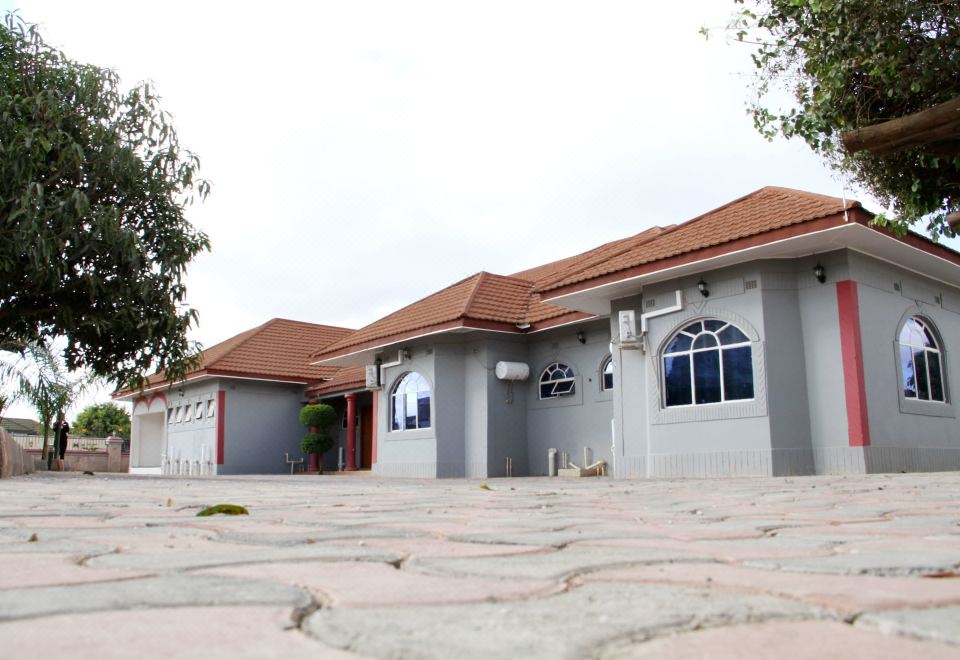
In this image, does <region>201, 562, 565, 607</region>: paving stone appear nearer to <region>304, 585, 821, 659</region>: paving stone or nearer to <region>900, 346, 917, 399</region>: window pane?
<region>304, 585, 821, 659</region>: paving stone

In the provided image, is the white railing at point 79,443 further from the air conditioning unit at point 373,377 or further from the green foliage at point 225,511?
the green foliage at point 225,511

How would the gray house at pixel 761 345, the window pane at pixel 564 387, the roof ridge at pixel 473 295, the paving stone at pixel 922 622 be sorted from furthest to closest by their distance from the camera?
the window pane at pixel 564 387, the roof ridge at pixel 473 295, the gray house at pixel 761 345, the paving stone at pixel 922 622

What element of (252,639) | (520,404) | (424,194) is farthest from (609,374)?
(252,639)

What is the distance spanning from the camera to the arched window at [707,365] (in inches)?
475

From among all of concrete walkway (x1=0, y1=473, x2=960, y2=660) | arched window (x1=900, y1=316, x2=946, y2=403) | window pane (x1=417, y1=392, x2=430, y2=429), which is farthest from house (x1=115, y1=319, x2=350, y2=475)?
concrete walkway (x1=0, y1=473, x2=960, y2=660)

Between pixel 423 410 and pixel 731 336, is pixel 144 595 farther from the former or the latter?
pixel 423 410

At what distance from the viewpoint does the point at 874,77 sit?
8508 millimetres

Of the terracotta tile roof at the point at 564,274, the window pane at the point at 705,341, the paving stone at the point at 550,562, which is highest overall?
the terracotta tile roof at the point at 564,274

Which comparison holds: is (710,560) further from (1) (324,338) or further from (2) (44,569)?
(1) (324,338)

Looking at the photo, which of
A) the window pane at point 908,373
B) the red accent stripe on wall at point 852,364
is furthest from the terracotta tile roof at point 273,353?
the window pane at point 908,373

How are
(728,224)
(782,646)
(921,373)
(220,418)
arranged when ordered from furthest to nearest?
(220,418) → (921,373) → (728,224) → (782,646)

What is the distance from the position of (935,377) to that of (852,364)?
2878mm

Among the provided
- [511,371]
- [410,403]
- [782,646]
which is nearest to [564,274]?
[511,371]

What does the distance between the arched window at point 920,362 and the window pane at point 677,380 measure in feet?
10.3
